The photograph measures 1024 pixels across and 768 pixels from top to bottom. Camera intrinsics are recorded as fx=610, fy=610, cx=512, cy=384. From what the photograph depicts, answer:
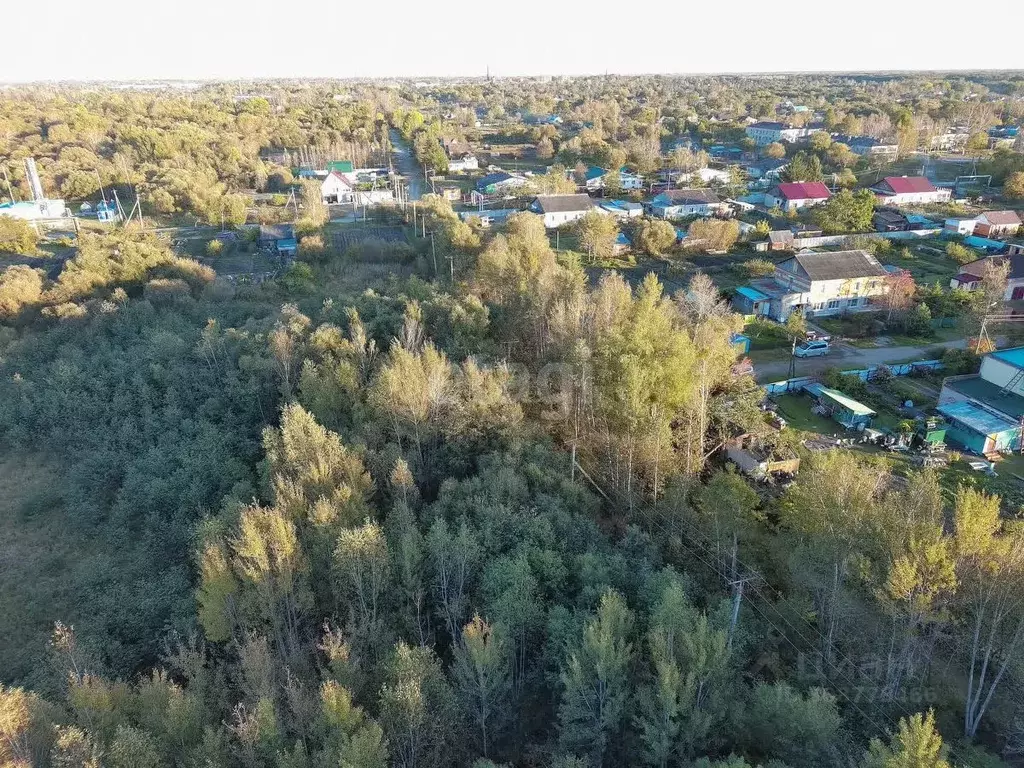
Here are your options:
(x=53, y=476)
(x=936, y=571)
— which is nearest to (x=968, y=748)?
(x=936, y=571)

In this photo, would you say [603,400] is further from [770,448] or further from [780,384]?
[780,384]

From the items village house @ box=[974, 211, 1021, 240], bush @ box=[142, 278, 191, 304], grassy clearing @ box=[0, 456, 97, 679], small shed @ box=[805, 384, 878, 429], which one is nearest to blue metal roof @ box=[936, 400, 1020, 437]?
small shed @ box=[805, 384, 878, 429]

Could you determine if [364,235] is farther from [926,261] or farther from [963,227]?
[963,227]

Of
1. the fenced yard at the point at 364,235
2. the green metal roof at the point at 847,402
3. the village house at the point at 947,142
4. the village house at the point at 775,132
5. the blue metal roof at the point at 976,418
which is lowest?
the green metal roof at the point at 847,402

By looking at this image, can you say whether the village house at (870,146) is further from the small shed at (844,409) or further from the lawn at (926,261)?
the small shed at (844,409)

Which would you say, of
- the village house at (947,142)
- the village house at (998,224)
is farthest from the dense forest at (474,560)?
the village house at (947,142)
